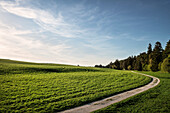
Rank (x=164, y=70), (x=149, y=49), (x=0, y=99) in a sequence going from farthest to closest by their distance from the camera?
(x=149, y=49) → (x=164, y=70) → (x=0, y=99)

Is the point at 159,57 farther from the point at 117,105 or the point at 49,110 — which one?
the point at 49,110

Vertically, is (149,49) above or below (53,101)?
above

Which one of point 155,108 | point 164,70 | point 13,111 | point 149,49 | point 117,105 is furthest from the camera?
point 149,49

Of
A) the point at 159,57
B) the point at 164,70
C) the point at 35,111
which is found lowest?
the point at 35,111

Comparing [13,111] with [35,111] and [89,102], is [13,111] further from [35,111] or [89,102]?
[89,102]

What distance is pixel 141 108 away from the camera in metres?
9.66

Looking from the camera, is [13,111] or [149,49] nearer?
[13,111]

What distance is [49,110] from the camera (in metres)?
9.26

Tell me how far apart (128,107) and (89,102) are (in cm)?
400

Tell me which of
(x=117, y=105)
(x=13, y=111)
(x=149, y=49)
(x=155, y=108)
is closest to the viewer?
(x=13, y=111)

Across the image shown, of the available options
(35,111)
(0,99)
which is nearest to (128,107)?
(35,111)

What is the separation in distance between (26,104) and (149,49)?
87.4 m

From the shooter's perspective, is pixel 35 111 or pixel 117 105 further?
pixel 117 105

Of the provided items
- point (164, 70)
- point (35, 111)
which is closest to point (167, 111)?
point (35, 111)
